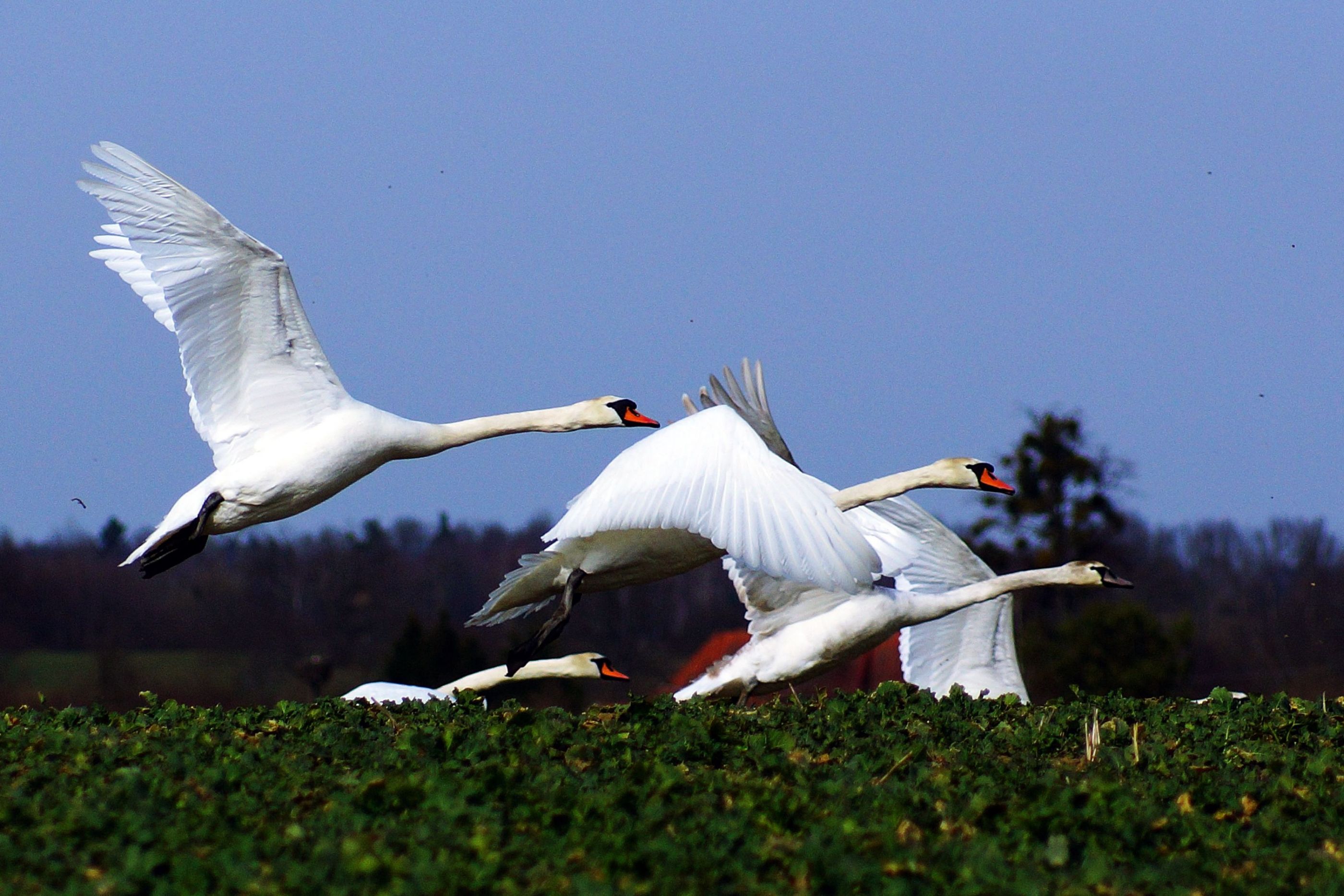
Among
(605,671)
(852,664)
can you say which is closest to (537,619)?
(852,664)

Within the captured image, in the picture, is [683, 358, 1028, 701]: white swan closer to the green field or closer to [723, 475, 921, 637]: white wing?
[723, 475, 921, 637]: white wing

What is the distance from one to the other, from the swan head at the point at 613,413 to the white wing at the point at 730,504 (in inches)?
80.6

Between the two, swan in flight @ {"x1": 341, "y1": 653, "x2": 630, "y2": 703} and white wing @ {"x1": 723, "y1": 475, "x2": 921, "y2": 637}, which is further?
white wing @ {"x1": 723, "y1": 475, "x2": 921, "y2": 637}

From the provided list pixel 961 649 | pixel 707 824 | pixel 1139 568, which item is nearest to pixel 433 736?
pixel 707 824

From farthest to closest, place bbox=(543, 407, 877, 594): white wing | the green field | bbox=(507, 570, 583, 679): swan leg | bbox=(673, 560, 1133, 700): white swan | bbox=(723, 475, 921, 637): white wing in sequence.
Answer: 1. bbox=(723, 475, 921, 637): white wing
2. bbox=(673, 560, 1133, 700): white swan
3. bbox=(507, 570, 583, 679): swan leg
4. bbox=(543, 407, 877, 594): white wing
5. the green field

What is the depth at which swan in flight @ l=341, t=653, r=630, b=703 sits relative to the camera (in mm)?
11508

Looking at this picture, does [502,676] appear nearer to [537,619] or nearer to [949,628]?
[949,628]

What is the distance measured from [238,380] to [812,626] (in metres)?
3.93

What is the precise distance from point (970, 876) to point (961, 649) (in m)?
8.47

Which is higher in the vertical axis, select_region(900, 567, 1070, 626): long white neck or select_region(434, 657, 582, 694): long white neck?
select_region(900, 567, 1070, 626): long white neck

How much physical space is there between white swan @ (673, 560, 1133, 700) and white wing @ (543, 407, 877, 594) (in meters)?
2.09

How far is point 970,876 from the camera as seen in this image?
15.8ft

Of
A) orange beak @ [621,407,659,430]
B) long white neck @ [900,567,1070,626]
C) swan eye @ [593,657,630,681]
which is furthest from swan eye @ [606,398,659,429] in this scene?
swan eye @ [593,657,630,681]

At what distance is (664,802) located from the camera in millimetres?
5879
